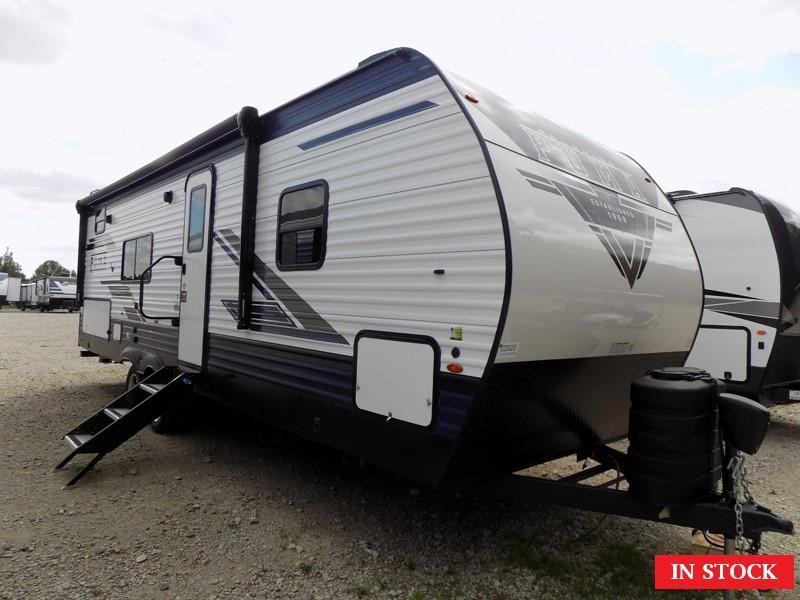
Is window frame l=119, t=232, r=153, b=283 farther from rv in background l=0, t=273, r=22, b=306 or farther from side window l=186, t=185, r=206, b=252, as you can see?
rv in background l=0, t=273, r=22, b=306

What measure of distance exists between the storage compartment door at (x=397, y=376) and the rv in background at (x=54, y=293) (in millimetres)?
35685

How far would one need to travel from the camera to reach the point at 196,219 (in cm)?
542

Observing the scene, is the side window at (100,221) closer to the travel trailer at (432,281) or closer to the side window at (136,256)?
the side window at (136,256)

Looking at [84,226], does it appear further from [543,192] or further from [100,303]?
[543,192]

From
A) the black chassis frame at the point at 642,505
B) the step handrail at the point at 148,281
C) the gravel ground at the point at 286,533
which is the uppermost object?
the step handrail at the point at 148,281

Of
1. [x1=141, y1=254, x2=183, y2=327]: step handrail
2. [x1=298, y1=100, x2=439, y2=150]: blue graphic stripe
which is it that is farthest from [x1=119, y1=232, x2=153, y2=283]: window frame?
[x1=298, y1=100, x2=439, y2=150]: blue graphic stripe

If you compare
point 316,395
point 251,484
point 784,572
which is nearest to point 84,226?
point 251,484

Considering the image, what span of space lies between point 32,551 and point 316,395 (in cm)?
193

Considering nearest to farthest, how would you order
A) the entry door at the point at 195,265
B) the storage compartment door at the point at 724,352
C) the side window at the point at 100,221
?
the entry door at the point at 195,265 < the storage compartment door at the point at 724,352 < the side window at the point at 100,221

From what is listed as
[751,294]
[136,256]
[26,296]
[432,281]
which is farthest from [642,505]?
[26,296]

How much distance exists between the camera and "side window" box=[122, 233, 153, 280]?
641 cm

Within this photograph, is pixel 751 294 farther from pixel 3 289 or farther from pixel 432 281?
pixel 3 289

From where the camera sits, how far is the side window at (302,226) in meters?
3.86

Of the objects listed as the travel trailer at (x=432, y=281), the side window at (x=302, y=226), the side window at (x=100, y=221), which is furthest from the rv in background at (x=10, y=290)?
the side window at (x=302, y=226)
